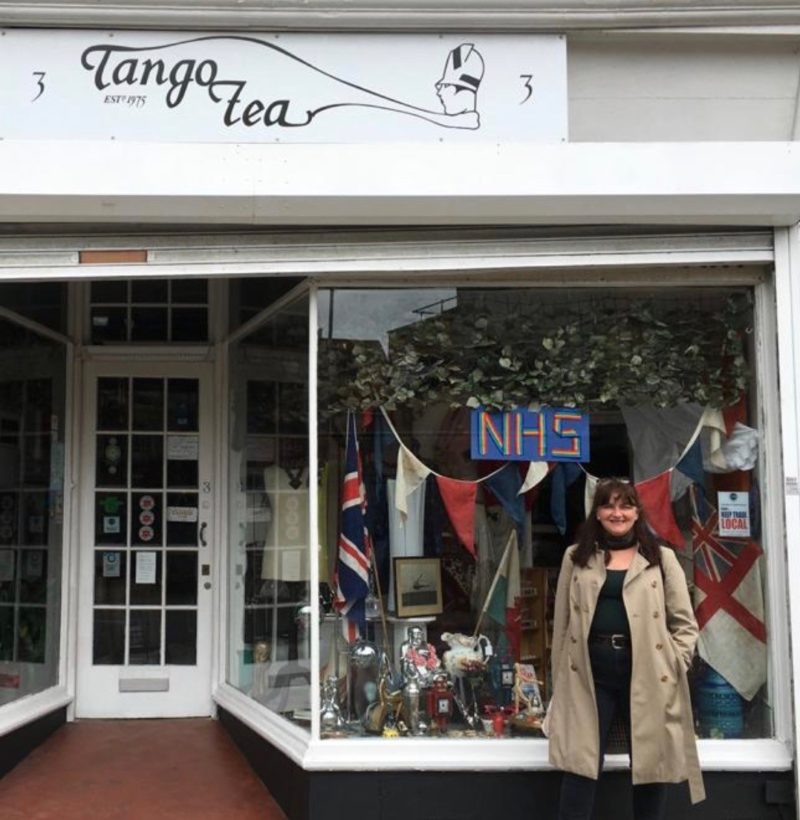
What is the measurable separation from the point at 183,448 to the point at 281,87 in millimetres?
2608

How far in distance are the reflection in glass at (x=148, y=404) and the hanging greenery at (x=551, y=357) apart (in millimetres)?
1822

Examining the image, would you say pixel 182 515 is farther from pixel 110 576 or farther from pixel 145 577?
pixel 110 576

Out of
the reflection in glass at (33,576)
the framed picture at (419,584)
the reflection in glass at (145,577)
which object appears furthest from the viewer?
the reflection in glass at (145,577)

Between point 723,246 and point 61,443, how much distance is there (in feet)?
13.3

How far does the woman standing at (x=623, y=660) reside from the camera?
11.4 ft

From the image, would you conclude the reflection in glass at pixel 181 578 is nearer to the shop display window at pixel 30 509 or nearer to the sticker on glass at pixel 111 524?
the sticker on glass at pixel 111 524

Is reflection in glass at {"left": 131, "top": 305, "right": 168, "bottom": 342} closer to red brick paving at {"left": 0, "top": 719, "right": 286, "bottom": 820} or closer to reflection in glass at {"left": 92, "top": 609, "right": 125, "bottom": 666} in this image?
reflection in glass at {"left": 92, "top": 609, "right": 125, "bottom": 666}

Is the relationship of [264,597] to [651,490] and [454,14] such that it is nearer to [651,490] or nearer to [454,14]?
[651,490]

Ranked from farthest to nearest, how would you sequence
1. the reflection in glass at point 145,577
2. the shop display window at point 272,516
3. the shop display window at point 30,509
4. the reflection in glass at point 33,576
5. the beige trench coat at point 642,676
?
the reflection in glass at point 145,577 < the reflection in glass at point 33,576 < the shop display window at point 30,509 < the shop display window at point 272,516 < the beige trench coat at point 642,676

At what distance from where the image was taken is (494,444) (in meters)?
4.43

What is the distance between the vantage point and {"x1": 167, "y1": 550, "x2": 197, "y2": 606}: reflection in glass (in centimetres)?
571

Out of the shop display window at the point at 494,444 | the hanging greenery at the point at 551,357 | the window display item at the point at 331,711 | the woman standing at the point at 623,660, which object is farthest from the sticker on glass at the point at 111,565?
the woman standing at the point at 623,660

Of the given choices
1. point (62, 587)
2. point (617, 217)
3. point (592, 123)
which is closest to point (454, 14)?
point (592, 123)

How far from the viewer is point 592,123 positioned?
4258 mm
